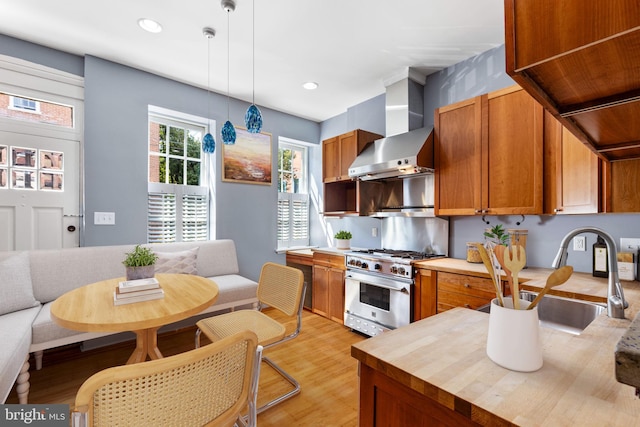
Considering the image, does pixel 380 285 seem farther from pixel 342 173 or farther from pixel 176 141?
pixel 176 141

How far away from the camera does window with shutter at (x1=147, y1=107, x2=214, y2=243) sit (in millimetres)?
3342

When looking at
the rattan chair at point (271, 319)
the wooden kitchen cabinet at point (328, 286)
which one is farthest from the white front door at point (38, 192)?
the wooden kitchen cabinet at point (328, 286)

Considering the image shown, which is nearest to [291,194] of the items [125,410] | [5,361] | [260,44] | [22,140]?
[260,44]

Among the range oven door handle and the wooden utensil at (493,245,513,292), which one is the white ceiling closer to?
the wooden utensil at (493,245,513,292)

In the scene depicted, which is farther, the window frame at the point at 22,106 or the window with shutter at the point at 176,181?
the window with shutter at the point at 176,181

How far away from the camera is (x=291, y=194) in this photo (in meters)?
4.57

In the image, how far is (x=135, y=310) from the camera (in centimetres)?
150

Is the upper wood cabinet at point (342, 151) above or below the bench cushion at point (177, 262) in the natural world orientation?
above

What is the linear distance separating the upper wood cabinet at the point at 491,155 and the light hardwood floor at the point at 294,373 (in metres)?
1.68

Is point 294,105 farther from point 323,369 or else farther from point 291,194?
point 323,369

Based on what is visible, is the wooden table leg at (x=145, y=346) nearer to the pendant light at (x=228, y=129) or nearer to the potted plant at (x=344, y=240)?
the pendant light at (x=228, y=129)

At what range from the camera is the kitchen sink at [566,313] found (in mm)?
1570

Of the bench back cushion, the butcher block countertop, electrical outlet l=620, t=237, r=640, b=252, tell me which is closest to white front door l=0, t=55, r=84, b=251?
the bench back cushion

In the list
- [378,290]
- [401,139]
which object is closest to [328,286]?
[378,290]
